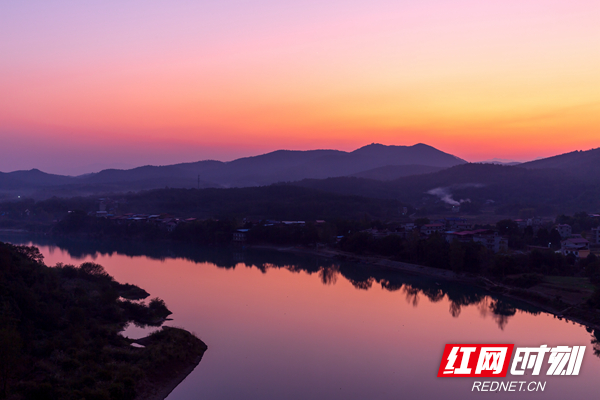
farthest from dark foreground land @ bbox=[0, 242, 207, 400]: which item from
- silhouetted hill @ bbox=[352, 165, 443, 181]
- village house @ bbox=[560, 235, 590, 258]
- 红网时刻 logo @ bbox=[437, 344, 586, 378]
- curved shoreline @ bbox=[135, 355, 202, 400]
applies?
silhouetted hill @ bbox=[352, 165, 443, 181]

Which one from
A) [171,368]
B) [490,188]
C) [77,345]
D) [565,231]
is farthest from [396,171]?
[77,345]

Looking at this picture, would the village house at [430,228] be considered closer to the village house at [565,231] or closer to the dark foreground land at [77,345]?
the village house at [565,231]

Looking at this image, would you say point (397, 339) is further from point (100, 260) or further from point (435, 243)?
point (100, 260)

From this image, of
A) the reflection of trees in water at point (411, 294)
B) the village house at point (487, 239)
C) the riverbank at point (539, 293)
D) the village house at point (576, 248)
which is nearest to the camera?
the riverbank at point (539, 293)

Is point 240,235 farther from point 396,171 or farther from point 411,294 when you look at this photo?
point 396,171

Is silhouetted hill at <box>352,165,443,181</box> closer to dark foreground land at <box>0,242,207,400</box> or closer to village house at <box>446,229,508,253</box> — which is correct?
village house at <box>446,229,508,253</box>

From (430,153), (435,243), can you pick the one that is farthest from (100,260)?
(430,153)

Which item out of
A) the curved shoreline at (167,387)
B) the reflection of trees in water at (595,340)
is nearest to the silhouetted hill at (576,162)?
the reflection of trees in water at (595,340)
